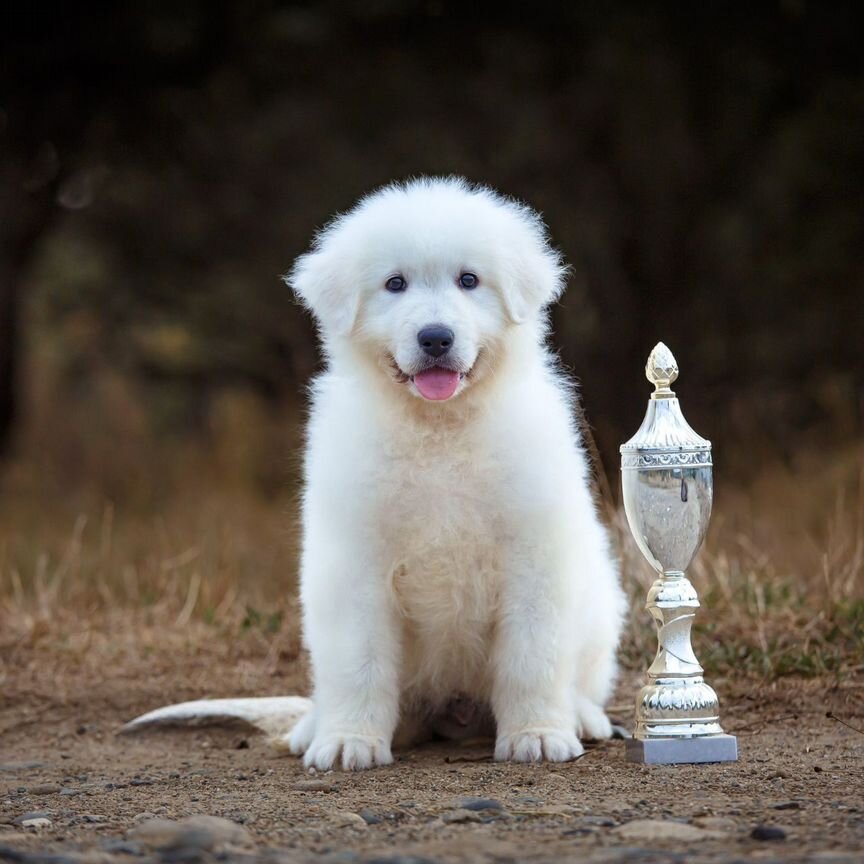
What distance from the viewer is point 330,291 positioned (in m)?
4.68

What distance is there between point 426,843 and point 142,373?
1230cm

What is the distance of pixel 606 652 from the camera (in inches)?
195

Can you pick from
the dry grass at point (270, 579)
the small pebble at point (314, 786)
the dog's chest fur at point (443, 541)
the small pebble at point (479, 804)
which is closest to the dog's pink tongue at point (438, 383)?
the dog's chest fur at point (443, 541)

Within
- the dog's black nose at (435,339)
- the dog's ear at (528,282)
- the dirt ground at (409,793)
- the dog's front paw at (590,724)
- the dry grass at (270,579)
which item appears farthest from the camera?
the dry grass at (270,579)

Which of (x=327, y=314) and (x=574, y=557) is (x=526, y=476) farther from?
(x=327, y=314)

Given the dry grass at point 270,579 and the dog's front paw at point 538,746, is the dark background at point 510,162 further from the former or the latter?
the dog's front paw at point 538,746

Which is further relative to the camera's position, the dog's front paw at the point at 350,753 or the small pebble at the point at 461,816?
the dog's front paw at the point at 350,753

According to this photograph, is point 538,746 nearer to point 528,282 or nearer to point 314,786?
point 314,786

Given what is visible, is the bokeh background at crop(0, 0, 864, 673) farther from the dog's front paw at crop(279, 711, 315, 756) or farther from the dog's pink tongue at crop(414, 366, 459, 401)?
the dog's pink tongue at crop(414, 366, 459, 401)

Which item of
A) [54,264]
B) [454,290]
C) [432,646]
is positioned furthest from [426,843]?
[54,264]

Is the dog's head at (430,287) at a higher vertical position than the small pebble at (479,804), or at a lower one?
higher

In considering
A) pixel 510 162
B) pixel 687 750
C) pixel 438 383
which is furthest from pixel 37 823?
pixel 510 162

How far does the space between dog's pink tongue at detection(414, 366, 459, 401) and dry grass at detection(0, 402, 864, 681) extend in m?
2.03

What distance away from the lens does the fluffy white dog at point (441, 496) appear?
4.43 metres
